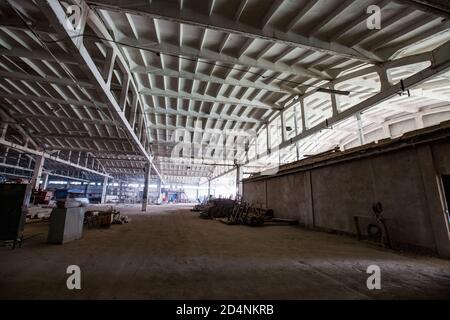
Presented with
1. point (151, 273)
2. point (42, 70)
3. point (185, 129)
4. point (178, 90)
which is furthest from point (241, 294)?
point (185, 129)

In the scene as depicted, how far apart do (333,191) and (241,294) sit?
5.92 metres

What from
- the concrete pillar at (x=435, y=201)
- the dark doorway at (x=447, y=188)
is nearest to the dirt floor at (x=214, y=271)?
the concrete pillar at (x=435, y=201)

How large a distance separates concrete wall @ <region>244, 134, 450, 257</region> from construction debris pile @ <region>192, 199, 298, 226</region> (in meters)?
1.47

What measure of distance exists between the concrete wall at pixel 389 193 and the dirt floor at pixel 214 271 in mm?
789

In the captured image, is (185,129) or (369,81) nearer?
(369,81)

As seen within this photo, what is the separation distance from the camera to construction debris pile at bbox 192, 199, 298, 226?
26.8 ft

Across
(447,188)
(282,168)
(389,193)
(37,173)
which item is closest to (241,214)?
(282,168)

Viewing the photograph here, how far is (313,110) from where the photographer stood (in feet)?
32.0

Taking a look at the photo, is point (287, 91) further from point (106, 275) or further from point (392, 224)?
point (106, 275)

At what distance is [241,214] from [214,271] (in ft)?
20.6

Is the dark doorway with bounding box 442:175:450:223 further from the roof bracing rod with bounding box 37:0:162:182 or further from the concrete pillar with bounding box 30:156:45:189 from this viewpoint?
the concrete pillar with bounding box 30:156:45:189

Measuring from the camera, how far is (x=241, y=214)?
29.6 feet

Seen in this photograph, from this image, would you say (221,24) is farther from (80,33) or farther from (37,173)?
(37,173)

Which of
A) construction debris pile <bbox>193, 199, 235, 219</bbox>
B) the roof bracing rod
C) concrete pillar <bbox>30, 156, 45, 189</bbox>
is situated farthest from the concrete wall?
concrete pillar <bbox>30, 156, 45, 189</bbox>
